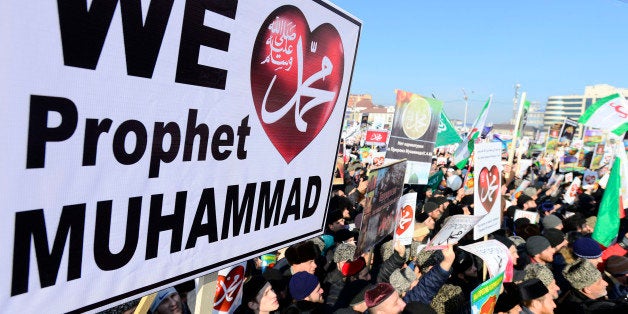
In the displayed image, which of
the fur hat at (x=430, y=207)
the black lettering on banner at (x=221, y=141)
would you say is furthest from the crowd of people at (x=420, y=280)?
the black lettering on banner at (x=221, y=141)

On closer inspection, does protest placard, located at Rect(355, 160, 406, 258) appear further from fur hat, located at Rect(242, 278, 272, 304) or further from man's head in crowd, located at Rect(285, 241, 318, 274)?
fur hat, located at Rect(242, 278, 272, 304)

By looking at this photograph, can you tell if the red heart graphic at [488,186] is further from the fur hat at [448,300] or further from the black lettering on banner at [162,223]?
the black lettering on banner at [162,223]

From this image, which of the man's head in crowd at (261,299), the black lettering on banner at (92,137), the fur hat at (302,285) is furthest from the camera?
the fur hat at (302,285)

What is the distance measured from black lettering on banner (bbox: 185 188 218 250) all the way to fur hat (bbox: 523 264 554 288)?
157 inches

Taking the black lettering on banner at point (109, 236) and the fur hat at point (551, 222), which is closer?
the black lettering on banner at point (109, 236)

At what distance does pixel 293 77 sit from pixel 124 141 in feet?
2.82

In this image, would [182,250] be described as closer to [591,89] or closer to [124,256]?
[124,256]

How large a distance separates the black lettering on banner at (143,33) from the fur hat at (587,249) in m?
5.44

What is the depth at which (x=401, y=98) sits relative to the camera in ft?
20.3

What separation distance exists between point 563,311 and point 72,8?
5.03 meters

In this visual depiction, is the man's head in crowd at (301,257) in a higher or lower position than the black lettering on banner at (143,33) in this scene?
lower

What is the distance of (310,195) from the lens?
2332 millimetres

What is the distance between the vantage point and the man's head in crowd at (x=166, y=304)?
3146 mm

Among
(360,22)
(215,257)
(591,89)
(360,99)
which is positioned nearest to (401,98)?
(360,22)
